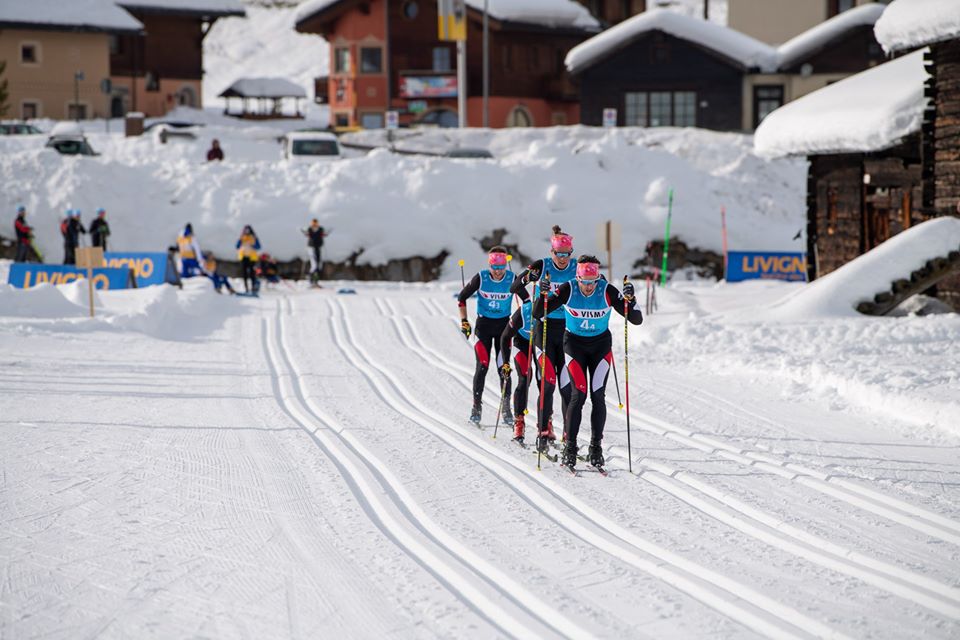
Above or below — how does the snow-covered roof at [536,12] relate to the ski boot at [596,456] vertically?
above

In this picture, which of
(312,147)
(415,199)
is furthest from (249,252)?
(312,147)

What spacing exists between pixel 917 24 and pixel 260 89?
215 feet

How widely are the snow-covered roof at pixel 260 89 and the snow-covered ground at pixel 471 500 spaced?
2489 inches

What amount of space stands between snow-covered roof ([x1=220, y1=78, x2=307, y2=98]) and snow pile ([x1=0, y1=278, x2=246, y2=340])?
2239 inches

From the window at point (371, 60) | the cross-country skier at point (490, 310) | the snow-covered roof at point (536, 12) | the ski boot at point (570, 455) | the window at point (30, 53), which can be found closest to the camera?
the ski boot at point (570, 455)

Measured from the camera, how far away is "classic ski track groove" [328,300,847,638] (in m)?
5.95

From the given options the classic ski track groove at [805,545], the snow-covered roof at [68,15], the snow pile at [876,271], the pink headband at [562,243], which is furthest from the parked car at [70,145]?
the classic ski track groove at [805,545]

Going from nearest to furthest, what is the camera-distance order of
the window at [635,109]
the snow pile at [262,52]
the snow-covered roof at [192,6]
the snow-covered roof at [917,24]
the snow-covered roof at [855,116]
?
the snow-covered roof at [917,24] → the snow-covered roof at [855,116] → the window at [635,109] → the snow-covered roof at [192,6] → the snow pile at [262,52]

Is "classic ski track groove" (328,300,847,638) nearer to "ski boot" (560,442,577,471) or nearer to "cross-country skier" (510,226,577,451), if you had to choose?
"ski boot" (560,442,577,471)

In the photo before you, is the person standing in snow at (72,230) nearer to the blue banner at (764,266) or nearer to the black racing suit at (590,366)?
the blue banner at (764,266)

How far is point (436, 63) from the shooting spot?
55344 mm

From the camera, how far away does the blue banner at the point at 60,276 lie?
23.3 meters

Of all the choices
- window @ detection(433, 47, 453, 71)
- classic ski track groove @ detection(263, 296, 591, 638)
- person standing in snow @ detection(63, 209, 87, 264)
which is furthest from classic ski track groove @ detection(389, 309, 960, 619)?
window @ detection(433, 47, 453, 71)

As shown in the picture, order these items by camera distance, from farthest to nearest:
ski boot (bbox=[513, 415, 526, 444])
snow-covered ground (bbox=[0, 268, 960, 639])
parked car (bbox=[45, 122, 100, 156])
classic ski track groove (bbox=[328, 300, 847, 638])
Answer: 1. parked car (bbox=[45, 122, 100, 156])
2. ski boot (bbox=[513, 415, 526, 444])
3. snow-covered ground (bbox=[0, 268, 960, 639])
4. classic ski track groove (bbox=[328, 300, 847, 638])
